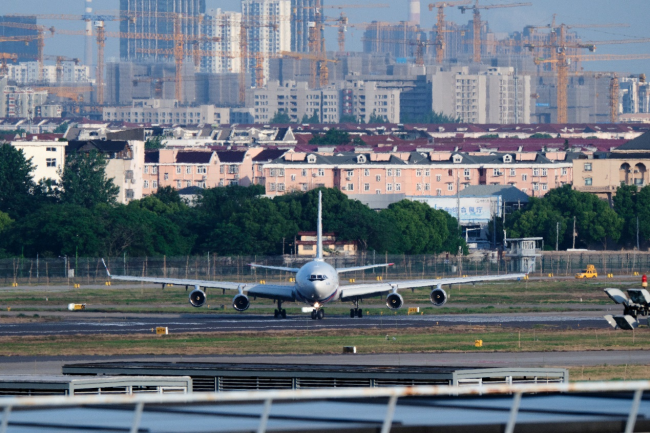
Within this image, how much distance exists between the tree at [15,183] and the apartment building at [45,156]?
A: 978 cm

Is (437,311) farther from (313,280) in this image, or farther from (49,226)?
(49,226)

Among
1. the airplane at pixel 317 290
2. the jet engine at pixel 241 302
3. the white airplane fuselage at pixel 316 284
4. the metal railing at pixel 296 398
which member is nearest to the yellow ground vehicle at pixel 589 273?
the airplane at pixel 317 290

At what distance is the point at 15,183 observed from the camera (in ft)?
530

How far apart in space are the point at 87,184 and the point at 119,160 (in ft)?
82.1

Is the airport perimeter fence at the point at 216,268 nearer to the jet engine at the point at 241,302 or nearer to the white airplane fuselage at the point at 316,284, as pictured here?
the jet engine at the point at 241,302

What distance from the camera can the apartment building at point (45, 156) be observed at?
180 m

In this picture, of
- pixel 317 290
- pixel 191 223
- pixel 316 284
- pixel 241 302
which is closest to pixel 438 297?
pixel 317 290

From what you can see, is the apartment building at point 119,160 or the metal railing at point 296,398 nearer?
the metal railing at point 296,398

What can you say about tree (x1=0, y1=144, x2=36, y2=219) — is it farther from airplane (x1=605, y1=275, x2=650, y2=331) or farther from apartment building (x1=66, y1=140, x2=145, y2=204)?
airplane (x1=605, y1=275, x2=650, y2=331)

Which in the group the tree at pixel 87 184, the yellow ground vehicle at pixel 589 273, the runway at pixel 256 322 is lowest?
the runway at pixel 256 322

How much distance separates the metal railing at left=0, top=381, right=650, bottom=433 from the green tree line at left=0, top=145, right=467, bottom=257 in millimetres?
109085

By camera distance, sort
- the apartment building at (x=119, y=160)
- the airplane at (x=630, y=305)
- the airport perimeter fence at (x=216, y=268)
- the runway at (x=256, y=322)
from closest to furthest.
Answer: the airplane at (x=630, y=305) < the runway at (x=256, y=322) < the airport perimeter fence at (x=216, y=268) < the apartment building at (x=119, y=160)

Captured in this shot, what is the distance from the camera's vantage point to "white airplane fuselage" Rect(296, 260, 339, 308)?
226ft

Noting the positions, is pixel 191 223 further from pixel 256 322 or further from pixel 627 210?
pixel 256 322
